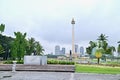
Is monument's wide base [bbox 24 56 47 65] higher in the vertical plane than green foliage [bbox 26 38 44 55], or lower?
lower

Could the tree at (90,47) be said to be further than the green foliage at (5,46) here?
Yes

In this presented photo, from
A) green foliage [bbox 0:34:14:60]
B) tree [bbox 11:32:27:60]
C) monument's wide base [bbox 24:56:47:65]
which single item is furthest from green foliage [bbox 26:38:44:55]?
monument's wide base [bbox 24:56:47:65]

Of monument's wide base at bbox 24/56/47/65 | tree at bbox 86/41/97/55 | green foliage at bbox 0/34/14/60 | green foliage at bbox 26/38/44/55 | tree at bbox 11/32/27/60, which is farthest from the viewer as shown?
green foliage at bbox 26/38/44/55

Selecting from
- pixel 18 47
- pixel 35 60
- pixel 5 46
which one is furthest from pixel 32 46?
pixel 35 60

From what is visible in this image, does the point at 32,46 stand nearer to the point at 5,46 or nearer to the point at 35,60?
the point at 5,46

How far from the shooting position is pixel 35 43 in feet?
359

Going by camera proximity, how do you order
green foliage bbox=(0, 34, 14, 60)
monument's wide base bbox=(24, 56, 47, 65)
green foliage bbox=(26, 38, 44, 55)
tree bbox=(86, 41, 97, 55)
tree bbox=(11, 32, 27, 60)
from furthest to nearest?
green foliage bbox=(26, 38, 44, 55)
tree bbox=(86, 41, 97, 55)
green foliage bbox=(0, 34, 14, 60)
tree bbox=(11, 32, 27, 60)
monument's wide base bbox=(24, 56, 47, 65)

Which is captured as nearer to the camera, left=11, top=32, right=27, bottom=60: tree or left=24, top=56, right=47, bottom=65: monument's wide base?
left=24, top=56, right=47, bottom=65: monument's wide base

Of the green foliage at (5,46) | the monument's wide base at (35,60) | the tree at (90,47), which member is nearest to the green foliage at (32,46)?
the green foliage at (5,46)

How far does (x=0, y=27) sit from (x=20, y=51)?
14.3m

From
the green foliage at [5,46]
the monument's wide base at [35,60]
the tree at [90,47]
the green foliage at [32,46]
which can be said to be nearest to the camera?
the monument's wide base at [35,60]

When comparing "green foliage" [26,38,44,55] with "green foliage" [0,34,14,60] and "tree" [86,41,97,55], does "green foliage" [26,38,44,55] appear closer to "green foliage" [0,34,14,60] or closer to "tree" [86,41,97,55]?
"green foliage" [0,34,14,60]

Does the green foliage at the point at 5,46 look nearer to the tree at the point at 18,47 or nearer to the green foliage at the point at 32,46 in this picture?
the green foliage at the point at 32,46

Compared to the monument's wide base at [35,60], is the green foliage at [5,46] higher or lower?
higher
